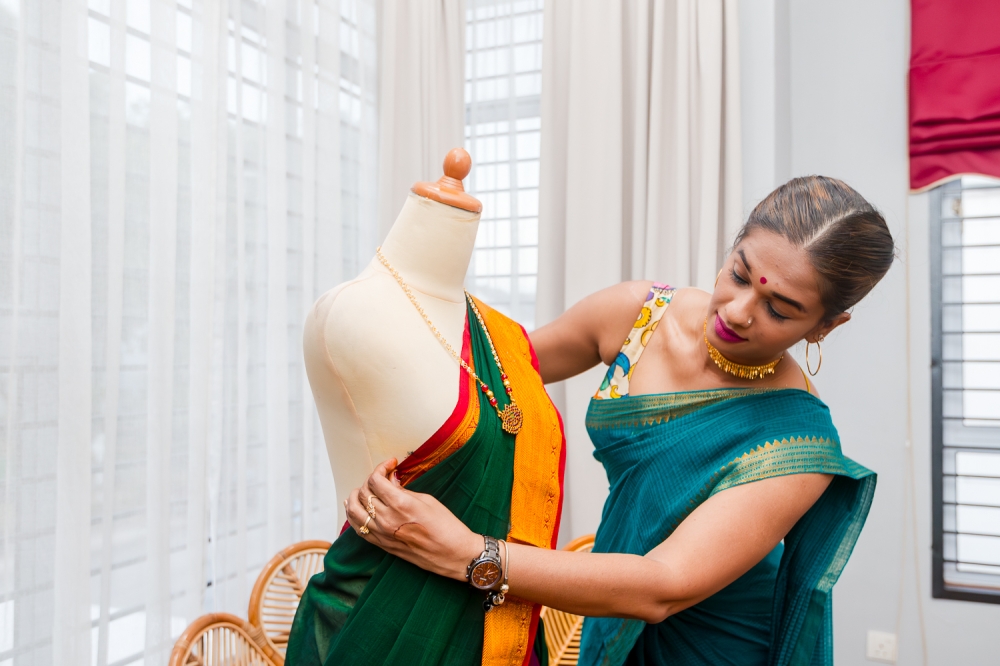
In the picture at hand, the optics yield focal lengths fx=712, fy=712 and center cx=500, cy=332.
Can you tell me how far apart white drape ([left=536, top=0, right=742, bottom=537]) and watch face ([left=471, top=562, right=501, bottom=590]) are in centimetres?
A: 161

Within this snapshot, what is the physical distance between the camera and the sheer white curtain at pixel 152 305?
1.27 m

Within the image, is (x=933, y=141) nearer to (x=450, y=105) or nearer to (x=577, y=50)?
(x=577, y=50)

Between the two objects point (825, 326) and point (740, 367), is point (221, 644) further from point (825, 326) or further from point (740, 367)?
point (825, 326)

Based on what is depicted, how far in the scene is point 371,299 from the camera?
0.83 metres

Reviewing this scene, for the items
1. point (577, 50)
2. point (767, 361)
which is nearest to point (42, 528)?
point (767, 361)

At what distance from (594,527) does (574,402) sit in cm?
42

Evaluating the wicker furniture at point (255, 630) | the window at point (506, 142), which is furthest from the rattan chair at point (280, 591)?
the window at point (506, 142)

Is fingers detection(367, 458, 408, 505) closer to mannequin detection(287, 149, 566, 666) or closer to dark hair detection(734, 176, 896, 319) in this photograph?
mannequin detection(287, 149, 566, 666)

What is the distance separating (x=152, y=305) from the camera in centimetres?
148

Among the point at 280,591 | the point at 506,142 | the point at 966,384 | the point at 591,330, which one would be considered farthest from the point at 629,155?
the point at 280,591

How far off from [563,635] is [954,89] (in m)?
2.14

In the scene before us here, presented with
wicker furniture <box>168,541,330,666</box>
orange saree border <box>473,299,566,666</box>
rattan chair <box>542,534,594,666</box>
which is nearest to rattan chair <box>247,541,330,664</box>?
wicker furniture <box>168,541,330,666</box>

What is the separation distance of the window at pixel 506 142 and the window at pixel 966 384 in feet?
4.66

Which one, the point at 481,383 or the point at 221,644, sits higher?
the point at 481,383
